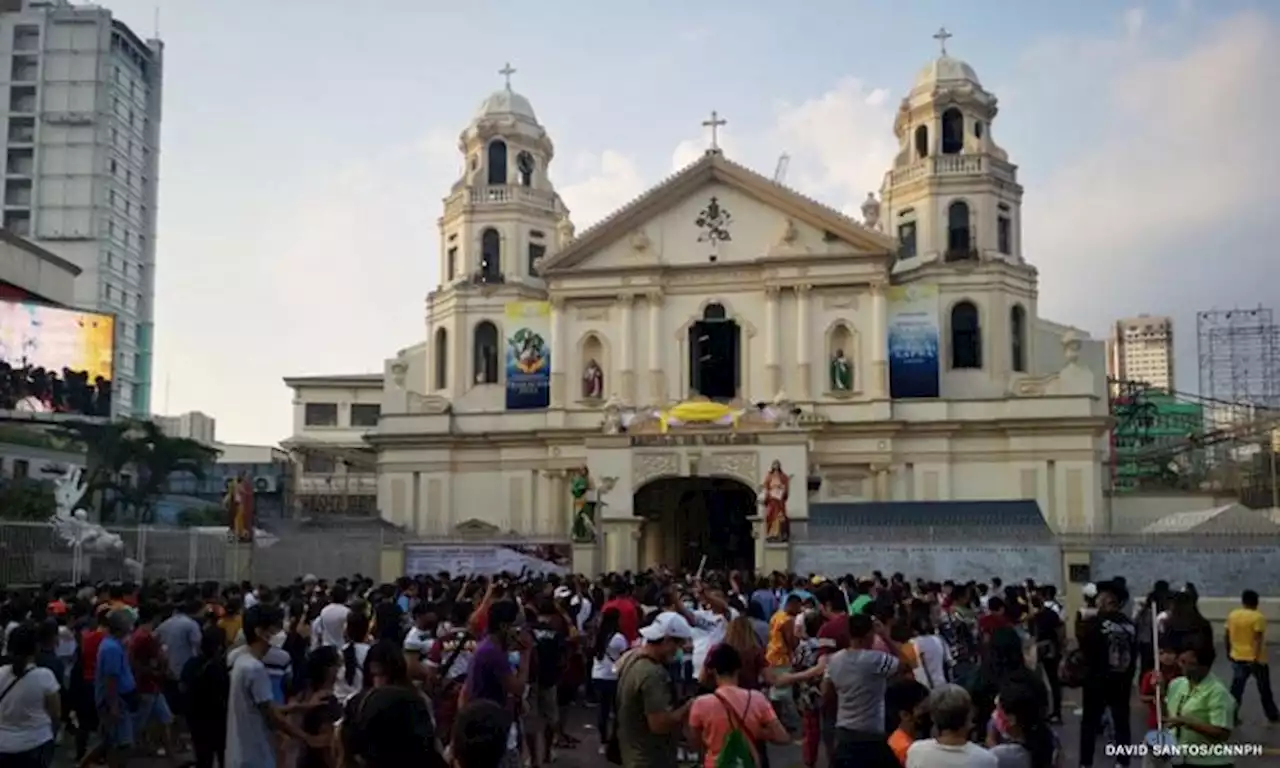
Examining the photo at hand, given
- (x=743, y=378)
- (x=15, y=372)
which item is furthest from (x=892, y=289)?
(x=15, y=372)

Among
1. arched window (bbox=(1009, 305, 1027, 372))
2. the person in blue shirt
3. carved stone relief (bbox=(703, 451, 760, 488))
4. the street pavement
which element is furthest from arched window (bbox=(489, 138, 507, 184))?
the person in blue shirt

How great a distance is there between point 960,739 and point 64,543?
23463 mm

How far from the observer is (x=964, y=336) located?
44.4 meters

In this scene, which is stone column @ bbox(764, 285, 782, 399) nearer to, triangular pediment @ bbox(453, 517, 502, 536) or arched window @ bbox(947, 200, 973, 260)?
arched window @ bbox(947, 200, 973, 260)

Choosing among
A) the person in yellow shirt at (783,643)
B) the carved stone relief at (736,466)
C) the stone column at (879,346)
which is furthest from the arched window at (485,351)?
the person in yellow shirt at (783,643)

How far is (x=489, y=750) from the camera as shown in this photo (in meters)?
4.19

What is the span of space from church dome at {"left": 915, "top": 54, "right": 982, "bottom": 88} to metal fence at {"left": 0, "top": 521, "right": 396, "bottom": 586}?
25.1 metres

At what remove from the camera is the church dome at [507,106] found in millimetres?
49500

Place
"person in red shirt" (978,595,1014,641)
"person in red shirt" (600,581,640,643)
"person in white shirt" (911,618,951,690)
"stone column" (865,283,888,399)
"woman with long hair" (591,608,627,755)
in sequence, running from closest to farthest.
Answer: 1. "person in white shirt" (911,618,951,690)
2. "person in red shirt" (978,595,1014,641)
3. "woman with long hair" (591,608,627,755)
4. "person in red shirt" (600,581,640,643)
5. "stone column" (865,283,888,399)

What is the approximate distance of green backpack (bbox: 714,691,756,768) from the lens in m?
6.81

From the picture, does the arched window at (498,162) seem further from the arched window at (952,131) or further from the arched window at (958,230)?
the arched window at (958,230)

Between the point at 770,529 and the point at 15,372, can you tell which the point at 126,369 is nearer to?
the point at 15,372

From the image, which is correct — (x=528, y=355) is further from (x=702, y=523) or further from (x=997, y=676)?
(x=997, y=676)

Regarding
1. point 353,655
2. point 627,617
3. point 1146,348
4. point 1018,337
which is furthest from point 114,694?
point 1146,348
